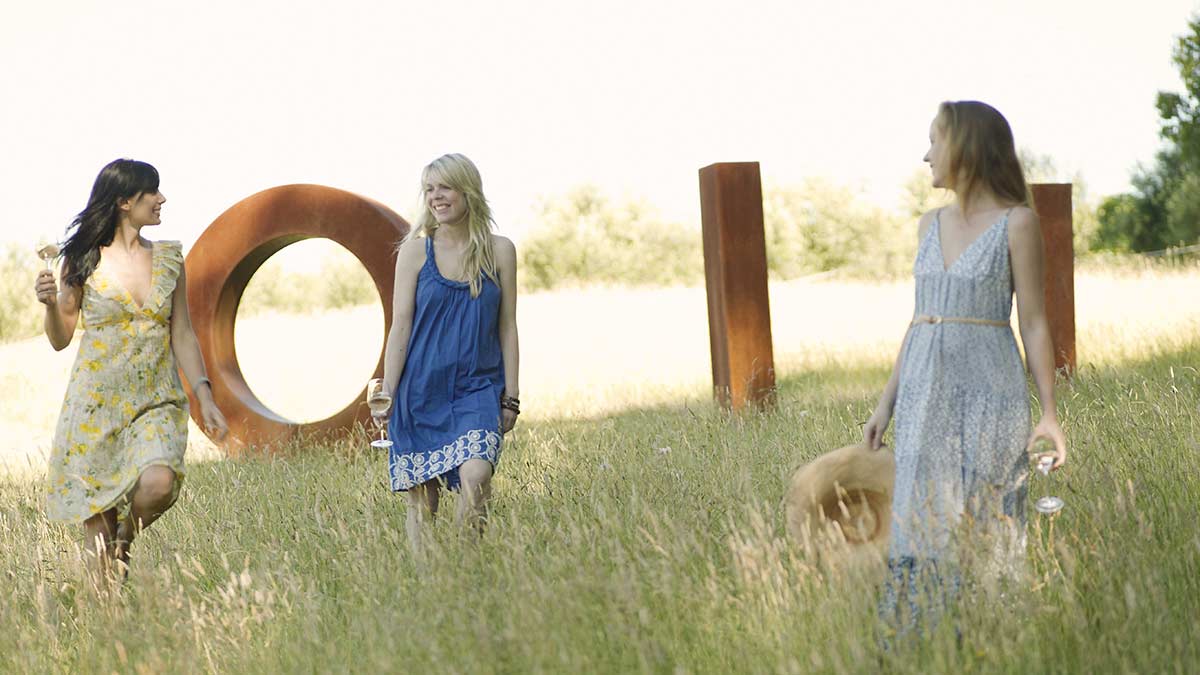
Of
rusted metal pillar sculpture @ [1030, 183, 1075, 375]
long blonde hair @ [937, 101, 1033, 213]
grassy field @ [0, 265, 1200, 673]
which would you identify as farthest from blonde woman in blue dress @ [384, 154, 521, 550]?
rusted metal pillar sculpture @ [1030, 183, 1075, 375]

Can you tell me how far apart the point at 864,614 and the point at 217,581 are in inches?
125

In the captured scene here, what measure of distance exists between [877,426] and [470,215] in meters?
2.24

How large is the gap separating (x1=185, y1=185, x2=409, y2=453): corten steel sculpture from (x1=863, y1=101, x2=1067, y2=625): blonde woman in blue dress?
6.40m

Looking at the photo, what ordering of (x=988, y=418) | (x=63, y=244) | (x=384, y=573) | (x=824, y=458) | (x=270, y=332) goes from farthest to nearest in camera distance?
(x=270, y=332) < (x=63, y=244) < (x=384, y=573) < (x=824, y=458) < (x=988, y=418)

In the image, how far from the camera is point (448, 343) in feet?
17.6

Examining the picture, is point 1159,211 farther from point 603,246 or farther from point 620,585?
point 620,585

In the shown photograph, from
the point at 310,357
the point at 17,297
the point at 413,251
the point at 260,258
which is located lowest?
the point at 310,357

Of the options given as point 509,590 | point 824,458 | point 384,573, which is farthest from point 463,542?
point 824,458

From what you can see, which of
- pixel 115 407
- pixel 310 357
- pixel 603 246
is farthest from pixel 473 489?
pixel 603 246


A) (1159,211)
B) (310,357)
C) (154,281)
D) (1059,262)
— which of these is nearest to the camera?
(154,281)

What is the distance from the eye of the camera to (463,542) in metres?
4.57

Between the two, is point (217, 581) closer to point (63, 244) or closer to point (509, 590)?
point (63, 244)

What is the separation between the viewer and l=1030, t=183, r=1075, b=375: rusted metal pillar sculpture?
11.1 m

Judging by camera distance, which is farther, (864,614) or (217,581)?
(217,581)
